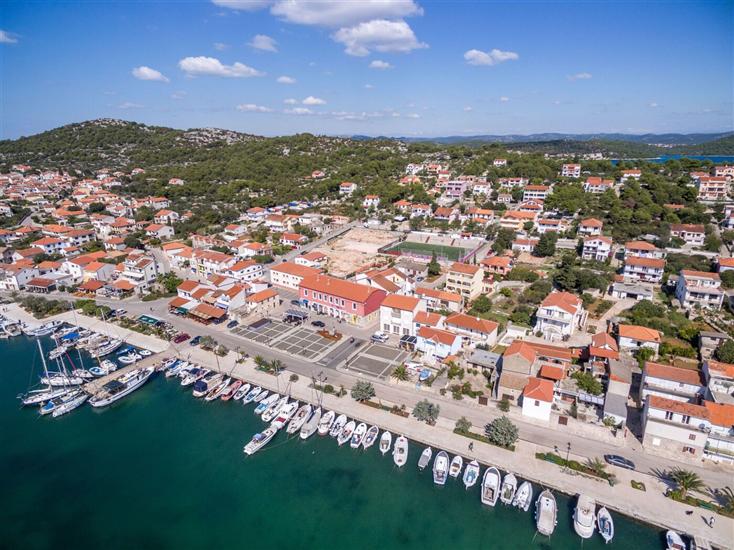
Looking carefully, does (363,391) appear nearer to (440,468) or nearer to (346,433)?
(346,433)

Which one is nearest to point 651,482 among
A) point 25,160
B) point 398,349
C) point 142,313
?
point 398,349

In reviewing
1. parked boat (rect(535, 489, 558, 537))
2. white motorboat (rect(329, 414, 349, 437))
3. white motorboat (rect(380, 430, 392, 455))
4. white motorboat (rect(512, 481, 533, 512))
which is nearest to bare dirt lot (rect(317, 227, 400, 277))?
white motorboat (rect(329, 414, 349, 437))

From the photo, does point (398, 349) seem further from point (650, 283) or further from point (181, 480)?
point (650, 283)

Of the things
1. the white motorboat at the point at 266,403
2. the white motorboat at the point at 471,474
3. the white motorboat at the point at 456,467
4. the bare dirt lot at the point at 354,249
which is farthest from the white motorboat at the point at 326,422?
the bare dirt lot at the point at 354,249

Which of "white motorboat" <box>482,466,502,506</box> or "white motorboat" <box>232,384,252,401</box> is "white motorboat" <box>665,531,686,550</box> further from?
"white motorboat" <box>232,384,252,401</box>

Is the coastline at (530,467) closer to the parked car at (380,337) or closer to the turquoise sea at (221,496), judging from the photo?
the turquoise sea at (221,496)

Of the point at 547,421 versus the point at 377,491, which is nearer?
the point at 377,491
